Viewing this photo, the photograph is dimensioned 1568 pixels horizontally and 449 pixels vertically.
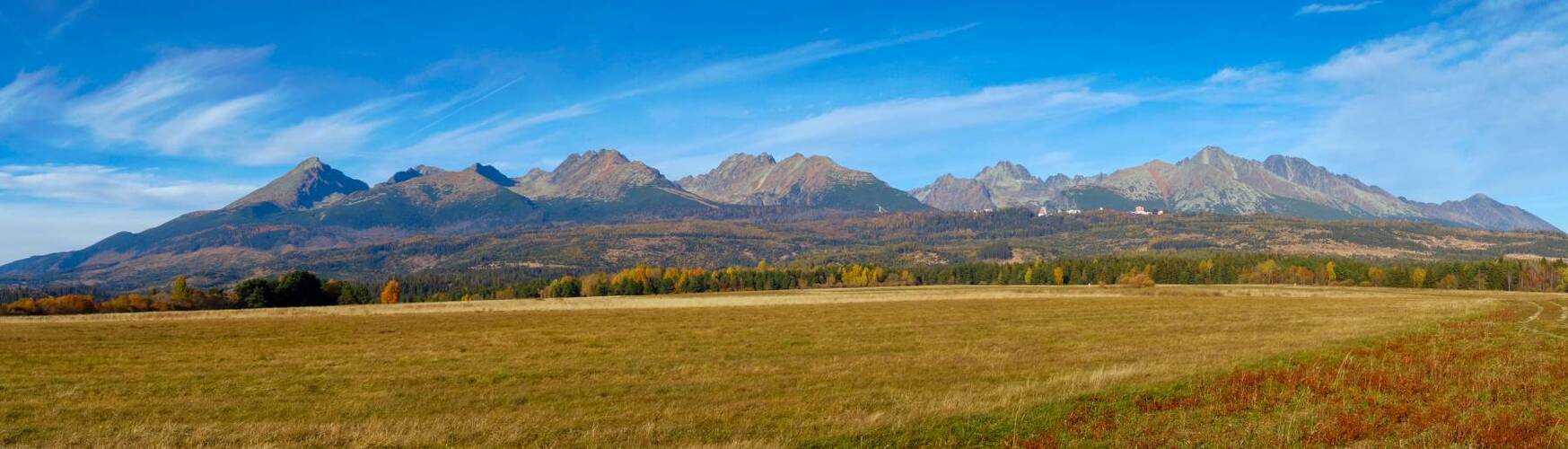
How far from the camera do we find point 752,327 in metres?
44.8

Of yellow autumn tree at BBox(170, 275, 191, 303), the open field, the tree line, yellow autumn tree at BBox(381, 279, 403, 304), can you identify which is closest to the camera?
the open field

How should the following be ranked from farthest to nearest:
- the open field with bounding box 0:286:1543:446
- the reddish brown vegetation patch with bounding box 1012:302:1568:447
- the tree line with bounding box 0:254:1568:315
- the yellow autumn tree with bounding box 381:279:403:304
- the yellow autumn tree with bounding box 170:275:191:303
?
1. the yellow autumn tree with bounding box 381:279:403:304
2. the yellow autumn tree with bounding box 170:275:191:303
3. the tree line with bounding box 0:254:1568:315
4. the open field with bounding box 0:286:1543:446
5. the reddish brown vegetation patch with bounding box 1012:302:1568:447

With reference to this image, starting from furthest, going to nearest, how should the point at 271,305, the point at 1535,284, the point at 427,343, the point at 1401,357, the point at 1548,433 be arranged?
the point at 1535,284
the point at 271,305
the point at 427,343
the point at 1401,357
the point at 1548,433

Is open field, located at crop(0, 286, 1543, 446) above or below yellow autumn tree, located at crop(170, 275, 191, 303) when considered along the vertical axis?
below

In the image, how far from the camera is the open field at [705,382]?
14.4 meters

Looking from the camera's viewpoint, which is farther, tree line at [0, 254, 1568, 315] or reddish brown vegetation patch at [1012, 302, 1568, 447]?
tree line at [0, 254, 1568, 315]

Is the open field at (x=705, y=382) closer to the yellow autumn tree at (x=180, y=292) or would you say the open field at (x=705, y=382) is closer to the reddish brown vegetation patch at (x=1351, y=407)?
the reddish brown vegetation patch at (x=1351, y=407)

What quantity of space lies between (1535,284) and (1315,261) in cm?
4478

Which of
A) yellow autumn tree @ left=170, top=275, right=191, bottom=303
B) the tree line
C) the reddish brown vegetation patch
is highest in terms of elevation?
yellow autumn tree @ left=170, top=275, right=191, bottom=303

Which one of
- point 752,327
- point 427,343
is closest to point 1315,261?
point 752,327

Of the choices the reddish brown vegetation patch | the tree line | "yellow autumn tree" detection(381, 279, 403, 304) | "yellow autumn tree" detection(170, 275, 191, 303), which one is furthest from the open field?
"yellow autumn tree" detection(381, 279, 403, 304)

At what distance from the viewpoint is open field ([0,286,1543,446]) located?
1436 centimetres

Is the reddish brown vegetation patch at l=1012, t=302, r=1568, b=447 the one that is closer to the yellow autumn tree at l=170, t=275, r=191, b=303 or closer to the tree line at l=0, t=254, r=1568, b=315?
the tree line at l=0, t=254, r=1568, b=315

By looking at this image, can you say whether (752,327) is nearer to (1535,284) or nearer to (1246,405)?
(1246,405)
